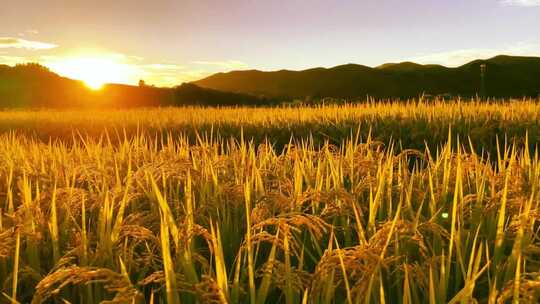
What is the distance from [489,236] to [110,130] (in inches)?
382

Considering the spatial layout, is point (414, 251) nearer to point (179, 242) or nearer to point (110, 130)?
point (179, 242)

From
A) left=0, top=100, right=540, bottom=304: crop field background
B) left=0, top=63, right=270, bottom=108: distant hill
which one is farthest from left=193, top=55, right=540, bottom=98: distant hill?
left=0, top=100, right=540, bottom=304: crop field background

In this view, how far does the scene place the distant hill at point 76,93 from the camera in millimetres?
37312

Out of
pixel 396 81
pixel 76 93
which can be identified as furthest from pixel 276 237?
pixel 396 81

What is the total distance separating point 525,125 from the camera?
747 cm

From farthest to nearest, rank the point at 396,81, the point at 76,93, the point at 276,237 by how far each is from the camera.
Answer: the point at 396,81, the point at 76,93, the point at 276,237

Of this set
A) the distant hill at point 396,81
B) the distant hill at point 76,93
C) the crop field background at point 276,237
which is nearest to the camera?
the crop field background at point 276,237

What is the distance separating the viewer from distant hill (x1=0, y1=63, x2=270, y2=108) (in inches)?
1469

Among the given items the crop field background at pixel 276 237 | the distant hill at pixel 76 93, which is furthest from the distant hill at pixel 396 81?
the crop field background at pixel 276 237

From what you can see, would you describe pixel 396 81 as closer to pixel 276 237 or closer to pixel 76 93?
pixel 76 93

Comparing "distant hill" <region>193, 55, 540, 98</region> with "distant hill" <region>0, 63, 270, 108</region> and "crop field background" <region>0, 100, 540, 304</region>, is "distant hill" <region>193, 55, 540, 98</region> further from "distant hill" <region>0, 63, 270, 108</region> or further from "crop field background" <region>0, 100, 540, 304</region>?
"crop field background" <region>0, 100, 540, 304</region>

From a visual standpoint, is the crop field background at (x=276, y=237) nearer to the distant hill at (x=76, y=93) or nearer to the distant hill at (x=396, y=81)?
the distant hill at (x=76, y=93)

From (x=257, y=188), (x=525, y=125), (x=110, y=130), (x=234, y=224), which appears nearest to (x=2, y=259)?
(x=234, y=224)

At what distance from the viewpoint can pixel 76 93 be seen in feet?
133
